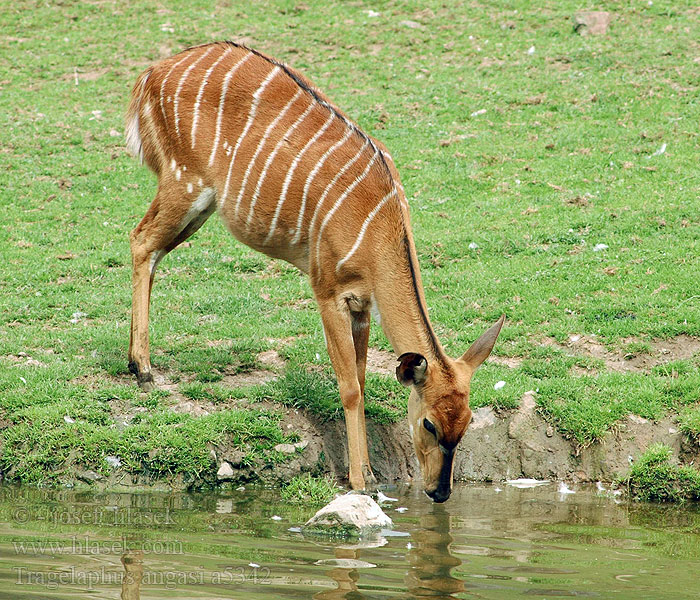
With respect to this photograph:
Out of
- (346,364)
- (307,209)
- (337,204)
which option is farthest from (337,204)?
(346,364)

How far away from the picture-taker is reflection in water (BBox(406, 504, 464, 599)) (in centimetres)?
452

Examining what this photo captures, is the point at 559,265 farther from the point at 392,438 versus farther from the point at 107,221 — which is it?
the point at 107,221

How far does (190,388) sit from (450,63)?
10.8 meters

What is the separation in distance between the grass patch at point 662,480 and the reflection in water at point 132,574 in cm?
371

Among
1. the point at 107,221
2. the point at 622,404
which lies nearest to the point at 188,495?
the point at 622,404

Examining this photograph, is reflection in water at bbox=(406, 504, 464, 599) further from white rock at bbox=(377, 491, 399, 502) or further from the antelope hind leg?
the antelope hind leg

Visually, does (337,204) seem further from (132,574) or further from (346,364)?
(132,574)

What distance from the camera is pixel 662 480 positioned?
22.4 ft

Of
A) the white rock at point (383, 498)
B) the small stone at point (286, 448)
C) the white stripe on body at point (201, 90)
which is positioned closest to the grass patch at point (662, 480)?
the white rock at point (383, 498)

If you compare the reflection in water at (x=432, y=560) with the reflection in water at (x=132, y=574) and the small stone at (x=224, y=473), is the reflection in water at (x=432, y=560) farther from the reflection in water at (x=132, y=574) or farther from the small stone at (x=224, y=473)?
the small stone at (x=224, y=473)

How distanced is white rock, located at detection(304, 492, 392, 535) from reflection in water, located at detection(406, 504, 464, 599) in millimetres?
252

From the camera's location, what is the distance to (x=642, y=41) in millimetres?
16391

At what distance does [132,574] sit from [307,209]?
11.0 ft

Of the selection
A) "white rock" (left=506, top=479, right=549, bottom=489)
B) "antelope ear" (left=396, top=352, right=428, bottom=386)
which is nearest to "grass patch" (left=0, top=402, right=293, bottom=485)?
"antelope ear" (left=396, top=352, right=428, bottom=386)
